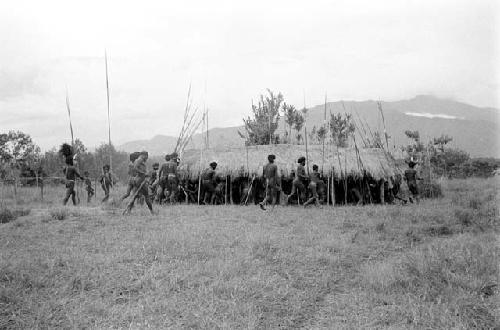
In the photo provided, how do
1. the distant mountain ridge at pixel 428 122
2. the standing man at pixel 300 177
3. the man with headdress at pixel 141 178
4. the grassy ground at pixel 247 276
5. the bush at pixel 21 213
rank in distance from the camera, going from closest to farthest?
1. the grassy ground at pixel 247 276
2. the man with headdress at pixel 141 178
3. the bush at pixel 21 213
4. the standing man at pixel 300 177
5. the distant mountain ridge at pixel 428 122

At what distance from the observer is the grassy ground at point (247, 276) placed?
422 cm

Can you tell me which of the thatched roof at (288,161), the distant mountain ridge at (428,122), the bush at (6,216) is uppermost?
the distant mountain ridge at (428,122)

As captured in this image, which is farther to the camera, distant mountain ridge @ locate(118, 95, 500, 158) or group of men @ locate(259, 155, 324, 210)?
distant mountain ridge @ locate(118, 95, 500, 158)

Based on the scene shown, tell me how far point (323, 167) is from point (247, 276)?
9.91 meters

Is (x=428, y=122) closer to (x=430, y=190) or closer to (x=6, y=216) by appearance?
(x=430, y=190)

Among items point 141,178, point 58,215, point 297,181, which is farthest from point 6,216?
point 297,181

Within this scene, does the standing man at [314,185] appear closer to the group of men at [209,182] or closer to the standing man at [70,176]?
the group of men at [209,182]

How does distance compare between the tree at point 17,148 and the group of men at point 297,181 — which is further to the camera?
the tree at point 17,148

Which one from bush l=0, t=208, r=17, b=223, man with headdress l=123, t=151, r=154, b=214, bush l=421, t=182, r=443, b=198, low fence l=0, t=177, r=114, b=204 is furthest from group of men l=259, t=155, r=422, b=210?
low fence l=0, t=177, r=114, b=204

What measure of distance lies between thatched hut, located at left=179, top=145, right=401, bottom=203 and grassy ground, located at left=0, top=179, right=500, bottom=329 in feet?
18.7

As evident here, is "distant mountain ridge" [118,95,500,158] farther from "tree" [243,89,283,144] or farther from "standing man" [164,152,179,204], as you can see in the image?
"standing man" [164,152,179,204]

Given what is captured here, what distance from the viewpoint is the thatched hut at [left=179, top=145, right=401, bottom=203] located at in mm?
14750

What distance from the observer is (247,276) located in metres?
5.46

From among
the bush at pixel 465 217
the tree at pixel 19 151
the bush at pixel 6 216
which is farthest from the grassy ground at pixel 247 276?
the tree at pixel 19 151
